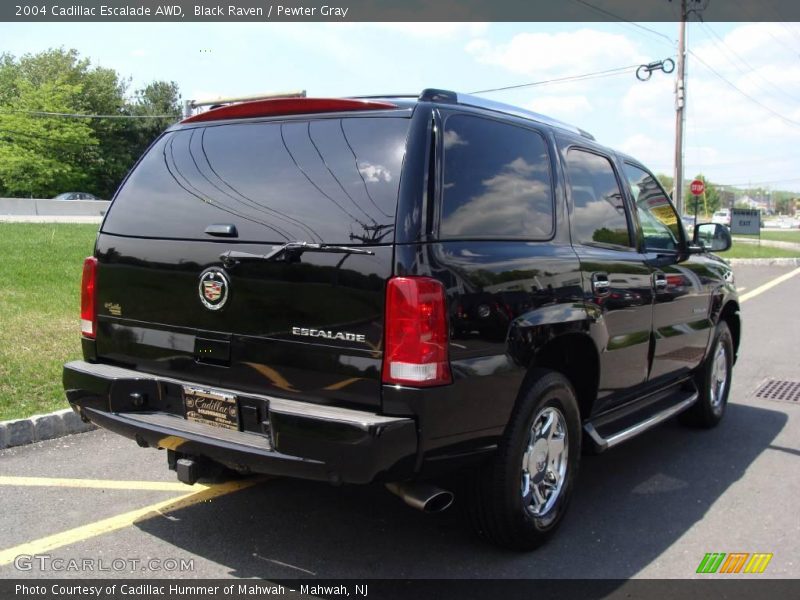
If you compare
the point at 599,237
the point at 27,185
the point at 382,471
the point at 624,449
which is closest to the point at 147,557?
the point at 382,471

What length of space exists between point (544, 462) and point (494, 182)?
4.49 feet

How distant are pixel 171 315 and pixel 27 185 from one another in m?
51.6

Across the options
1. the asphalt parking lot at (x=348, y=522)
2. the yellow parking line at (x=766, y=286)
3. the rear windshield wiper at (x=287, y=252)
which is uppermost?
the rear windshield wiper at (x=287, y=252)

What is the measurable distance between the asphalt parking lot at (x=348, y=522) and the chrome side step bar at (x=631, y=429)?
390 millimetres

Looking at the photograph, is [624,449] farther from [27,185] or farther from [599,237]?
[27,185]

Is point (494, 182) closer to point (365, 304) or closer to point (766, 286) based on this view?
point (365, 304)

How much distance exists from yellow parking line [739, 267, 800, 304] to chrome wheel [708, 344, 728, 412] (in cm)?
764

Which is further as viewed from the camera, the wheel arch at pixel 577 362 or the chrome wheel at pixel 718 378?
the chrome wheel at pixel 718 378

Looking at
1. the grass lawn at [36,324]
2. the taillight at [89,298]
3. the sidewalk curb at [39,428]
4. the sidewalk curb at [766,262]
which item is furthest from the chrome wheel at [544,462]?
the sidewalk curb at [766,262]

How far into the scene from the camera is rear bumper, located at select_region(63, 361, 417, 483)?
2.80 meters

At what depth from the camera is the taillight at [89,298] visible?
3.70 m

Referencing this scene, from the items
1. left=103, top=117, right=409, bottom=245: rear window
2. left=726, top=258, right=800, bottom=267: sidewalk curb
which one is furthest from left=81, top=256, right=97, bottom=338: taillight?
left=726, top=258, right=800, bottom=267: sidewalk curb

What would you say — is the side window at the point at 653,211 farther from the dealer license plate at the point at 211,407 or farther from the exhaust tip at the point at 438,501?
the dealer license plate at the point at 211,407

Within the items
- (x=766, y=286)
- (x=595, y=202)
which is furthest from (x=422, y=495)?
(x=766, y=286)
